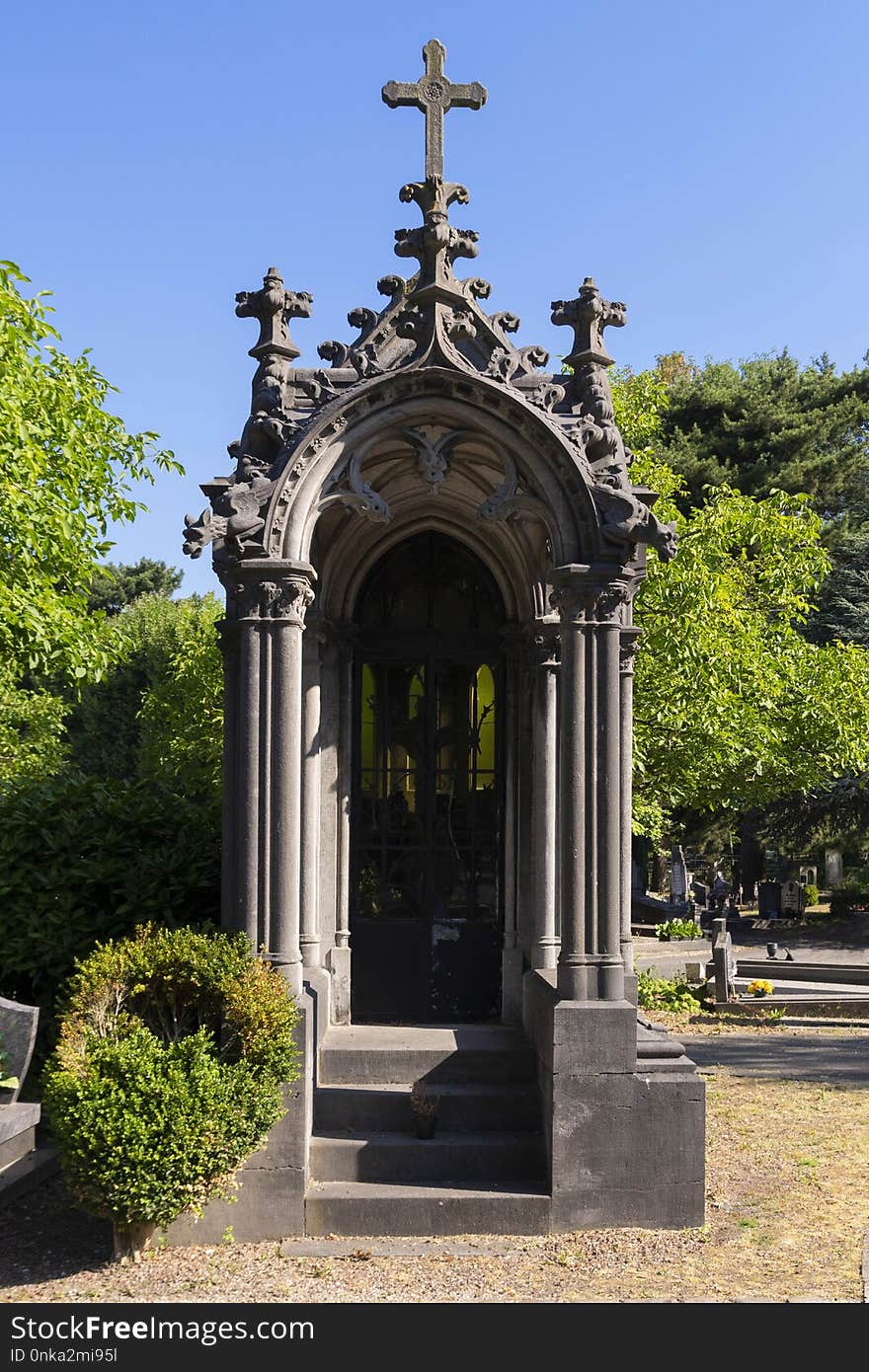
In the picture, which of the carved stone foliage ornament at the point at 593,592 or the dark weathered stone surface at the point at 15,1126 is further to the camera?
the carved stone foliage ornament at the point at 593,592

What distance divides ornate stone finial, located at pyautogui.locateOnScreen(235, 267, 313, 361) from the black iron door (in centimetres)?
265

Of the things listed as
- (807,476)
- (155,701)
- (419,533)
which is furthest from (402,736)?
(807,476)

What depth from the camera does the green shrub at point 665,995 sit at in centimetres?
1736

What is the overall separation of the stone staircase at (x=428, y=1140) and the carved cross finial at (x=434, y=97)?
18.5 ft

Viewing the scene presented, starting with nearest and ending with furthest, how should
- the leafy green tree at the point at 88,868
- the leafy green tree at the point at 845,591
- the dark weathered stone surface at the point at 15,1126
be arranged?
the dark weathered stone surface at the point at 15,1126, the leafy green tree at the point at 88,868, the leafy green tree at the point at 845,591

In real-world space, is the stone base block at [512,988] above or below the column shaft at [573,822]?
below

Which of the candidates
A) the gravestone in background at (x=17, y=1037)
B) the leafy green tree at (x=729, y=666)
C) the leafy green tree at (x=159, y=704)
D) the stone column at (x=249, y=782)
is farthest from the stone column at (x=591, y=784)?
the leafy green tree at (x=729, y=666)

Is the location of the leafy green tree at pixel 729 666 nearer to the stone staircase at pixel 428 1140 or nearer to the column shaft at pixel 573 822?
the stone staircase at pixel 428 1140

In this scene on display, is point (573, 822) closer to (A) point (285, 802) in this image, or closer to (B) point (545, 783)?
(A) point (285, 802)

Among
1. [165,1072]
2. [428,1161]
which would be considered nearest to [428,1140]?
[428,1161]

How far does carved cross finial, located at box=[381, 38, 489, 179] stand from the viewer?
26.3 ft

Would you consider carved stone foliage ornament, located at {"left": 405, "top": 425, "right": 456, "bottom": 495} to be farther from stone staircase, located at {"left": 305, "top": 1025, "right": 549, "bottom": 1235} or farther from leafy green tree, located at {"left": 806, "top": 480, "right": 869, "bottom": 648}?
leafy green tree, located at {"left": 806, "top": 480, "right": 869, "bottom": 648}

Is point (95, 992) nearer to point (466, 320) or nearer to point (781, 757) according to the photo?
point (466, 320)

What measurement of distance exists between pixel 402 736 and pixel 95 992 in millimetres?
3635
